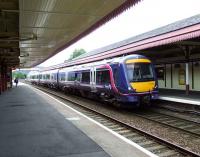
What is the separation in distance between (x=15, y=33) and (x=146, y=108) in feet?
25.0

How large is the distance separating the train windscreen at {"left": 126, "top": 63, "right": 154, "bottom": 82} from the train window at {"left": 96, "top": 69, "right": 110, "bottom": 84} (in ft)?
5.20

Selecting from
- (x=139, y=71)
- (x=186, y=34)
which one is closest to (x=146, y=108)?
(x=139, y=71)

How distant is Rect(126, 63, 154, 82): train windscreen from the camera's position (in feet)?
48.5

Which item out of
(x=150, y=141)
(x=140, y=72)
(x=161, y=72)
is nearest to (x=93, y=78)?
(x=140, y=72)

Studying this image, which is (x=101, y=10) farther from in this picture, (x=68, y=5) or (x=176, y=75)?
(x=176, y=75)

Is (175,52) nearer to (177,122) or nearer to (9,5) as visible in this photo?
(177,122)

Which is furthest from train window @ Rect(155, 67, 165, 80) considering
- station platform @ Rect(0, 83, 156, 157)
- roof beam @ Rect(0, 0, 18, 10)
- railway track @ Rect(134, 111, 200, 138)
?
roof beam @ Rect(0, 0, 18, 10)

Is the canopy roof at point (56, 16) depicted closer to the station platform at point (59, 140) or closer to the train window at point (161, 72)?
the station platform at point (59, 140)

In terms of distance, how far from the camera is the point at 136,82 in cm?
1469

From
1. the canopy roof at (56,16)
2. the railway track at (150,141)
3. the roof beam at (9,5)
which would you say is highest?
the roof beam at (9,5)

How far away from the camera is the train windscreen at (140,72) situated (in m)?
14.8

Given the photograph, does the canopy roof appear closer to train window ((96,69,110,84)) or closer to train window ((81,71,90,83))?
train window ((96,69,110,84))

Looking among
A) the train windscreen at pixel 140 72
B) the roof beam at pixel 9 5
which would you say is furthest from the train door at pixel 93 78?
the roof beam at pixel 9 5

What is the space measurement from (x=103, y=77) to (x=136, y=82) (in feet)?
8.69
